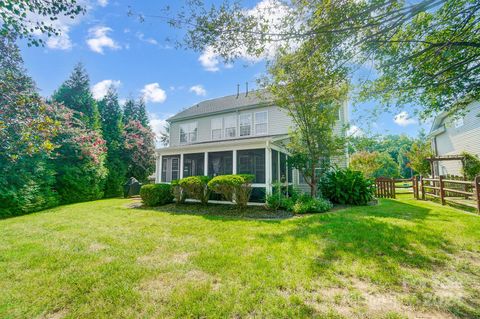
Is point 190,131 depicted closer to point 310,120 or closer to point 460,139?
point 310,120

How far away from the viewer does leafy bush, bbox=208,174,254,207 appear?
7.77 metres

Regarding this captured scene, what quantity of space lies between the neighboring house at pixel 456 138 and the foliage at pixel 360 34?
7452mm

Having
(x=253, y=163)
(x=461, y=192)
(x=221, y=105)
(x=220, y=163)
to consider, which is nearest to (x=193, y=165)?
(x=220, y=163)

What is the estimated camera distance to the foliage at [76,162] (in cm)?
1228

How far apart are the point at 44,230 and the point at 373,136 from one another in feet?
42.6

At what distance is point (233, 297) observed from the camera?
250 centimetres

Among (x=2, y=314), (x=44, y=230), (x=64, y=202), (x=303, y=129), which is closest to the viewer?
(x=2, y=314)

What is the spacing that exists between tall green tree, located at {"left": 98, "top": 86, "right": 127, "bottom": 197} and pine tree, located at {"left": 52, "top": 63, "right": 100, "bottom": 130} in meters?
1.79

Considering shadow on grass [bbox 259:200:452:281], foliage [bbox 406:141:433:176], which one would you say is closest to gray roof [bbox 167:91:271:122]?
shadow on grass [bbox 259:200:452:281]

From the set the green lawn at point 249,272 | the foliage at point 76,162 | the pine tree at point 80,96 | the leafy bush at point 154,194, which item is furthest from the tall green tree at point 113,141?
the green lawn at point 249,272

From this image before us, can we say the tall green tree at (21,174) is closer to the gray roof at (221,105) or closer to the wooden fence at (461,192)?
the gray roof at (221,105)

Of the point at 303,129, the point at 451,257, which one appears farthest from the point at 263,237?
the point at 303,129

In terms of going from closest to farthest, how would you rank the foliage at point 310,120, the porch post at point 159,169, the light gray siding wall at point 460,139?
1. the foliage at point 310,120
2. the light gray siding wall at point 460,139
3. the porch post at point 159,169

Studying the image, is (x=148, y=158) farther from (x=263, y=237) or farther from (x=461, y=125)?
(x=461, y=125)
